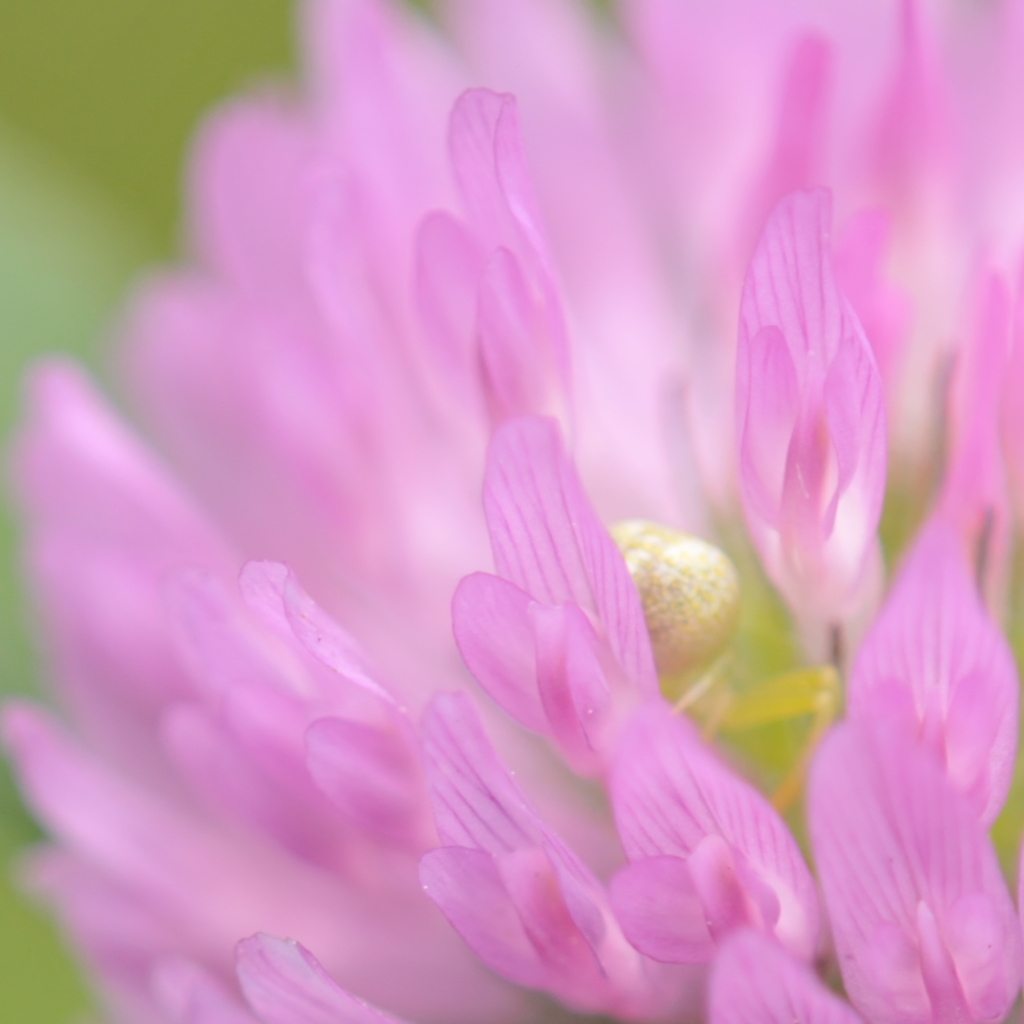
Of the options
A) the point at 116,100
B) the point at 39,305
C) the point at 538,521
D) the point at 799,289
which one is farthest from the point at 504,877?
the point at 116,100

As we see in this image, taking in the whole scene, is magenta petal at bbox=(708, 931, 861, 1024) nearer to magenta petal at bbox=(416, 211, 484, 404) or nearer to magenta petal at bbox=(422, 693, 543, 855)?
Answer: magenta petal at bbox=(422, 693, 543, 855)

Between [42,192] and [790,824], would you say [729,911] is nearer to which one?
[790,824]

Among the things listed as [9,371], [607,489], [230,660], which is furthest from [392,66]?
[9,371]

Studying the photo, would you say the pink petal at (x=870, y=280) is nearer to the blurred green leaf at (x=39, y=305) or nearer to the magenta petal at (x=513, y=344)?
the magenta petal at (x=513, y=344)

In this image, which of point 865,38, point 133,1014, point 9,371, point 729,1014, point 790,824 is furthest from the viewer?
point 9,371

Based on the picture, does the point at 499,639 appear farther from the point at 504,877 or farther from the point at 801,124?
the point at 801,124

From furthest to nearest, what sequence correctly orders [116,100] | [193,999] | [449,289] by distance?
[116,100], [449,289], [193,999]
